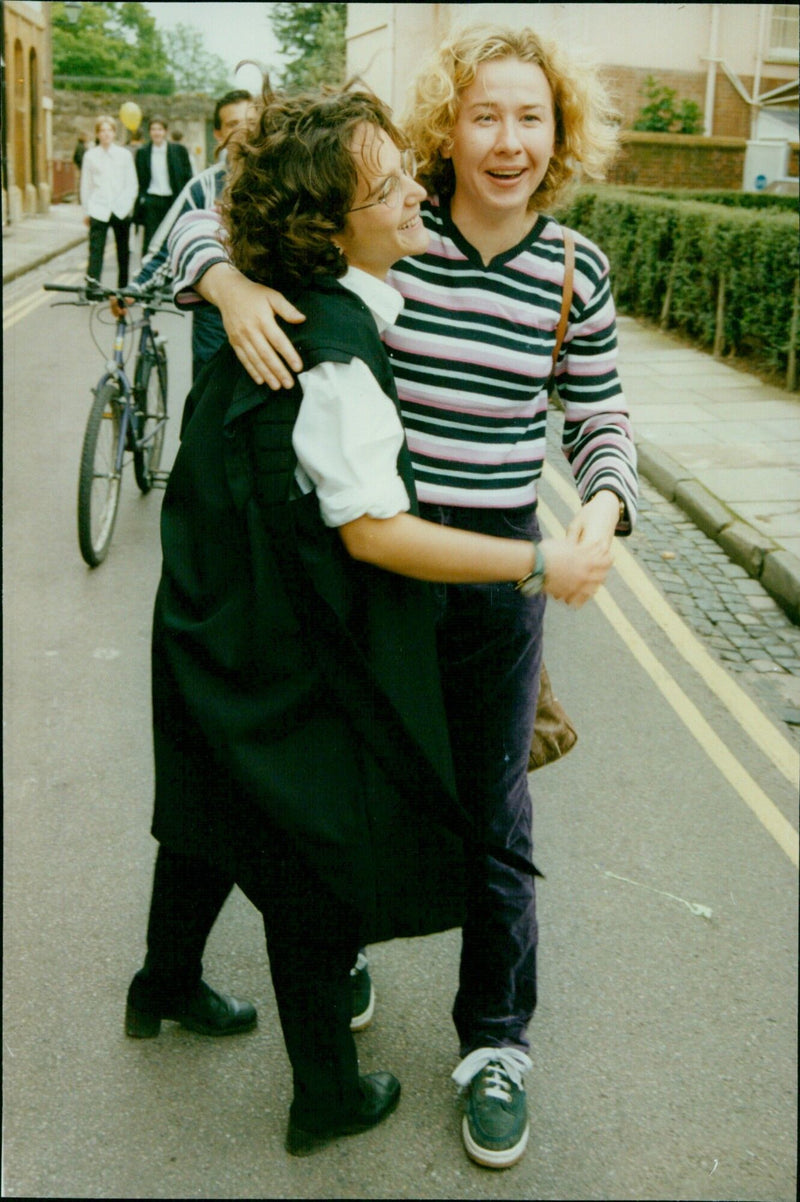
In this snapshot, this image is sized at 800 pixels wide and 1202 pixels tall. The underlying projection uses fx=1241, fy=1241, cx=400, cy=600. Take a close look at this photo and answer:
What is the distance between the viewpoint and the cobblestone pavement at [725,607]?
4.83 meters

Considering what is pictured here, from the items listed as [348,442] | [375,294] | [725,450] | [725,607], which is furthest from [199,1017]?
[725,450]

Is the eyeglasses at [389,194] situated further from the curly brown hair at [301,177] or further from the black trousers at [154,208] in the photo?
the black trousers at [154,208]

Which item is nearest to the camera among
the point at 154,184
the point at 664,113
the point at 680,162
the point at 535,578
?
the point at 535,578

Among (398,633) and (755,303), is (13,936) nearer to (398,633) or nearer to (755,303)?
(398,633)

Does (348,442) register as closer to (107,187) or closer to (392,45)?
(107,187)

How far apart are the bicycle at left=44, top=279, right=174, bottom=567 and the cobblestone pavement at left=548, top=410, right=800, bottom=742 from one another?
2.57m

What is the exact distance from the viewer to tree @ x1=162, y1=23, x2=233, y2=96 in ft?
220

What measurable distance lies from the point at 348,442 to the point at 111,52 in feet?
223

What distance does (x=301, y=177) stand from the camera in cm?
179

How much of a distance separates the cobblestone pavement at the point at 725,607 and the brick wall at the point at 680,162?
18.6 m

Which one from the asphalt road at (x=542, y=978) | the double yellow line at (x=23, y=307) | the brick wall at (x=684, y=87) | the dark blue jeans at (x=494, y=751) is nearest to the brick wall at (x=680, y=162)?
the brick wall at (x=684, y=87)

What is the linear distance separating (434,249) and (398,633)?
2.29ft

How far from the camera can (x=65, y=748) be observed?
13.6 feet

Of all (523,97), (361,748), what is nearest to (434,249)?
(523,97)
